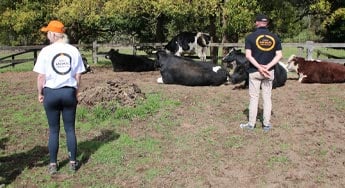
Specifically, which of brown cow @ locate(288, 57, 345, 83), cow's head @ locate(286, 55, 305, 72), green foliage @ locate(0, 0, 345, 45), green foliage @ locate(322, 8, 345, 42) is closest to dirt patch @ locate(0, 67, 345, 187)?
brown cow @ locate(288, 57, 345, 83)

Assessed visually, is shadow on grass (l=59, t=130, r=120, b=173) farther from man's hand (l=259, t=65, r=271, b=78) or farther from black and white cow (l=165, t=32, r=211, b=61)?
black and white cow (l=165, t=32, r=211, b=61)

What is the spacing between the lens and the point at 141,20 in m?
20.9

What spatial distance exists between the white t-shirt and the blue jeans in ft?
0.29

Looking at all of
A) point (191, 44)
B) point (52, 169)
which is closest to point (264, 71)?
point (52, 169)

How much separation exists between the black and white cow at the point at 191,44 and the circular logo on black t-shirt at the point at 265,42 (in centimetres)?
959

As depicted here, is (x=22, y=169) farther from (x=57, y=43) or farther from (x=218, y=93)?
(x=218, y=93)

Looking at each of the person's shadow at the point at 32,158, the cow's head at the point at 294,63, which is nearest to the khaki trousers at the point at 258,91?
the person's shadow at the point at 32,158

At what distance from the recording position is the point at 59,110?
5.46 meters

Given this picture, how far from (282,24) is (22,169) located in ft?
37.1

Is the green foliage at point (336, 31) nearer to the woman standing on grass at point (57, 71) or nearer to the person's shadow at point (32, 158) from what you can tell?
the person's shadow at point (32, 158)

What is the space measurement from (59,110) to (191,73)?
20.1ft

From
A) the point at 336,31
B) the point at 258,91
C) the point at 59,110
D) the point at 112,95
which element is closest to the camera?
the point at 59,110

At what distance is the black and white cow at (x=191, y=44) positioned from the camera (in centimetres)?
1633

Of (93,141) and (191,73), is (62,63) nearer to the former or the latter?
(93,141)
